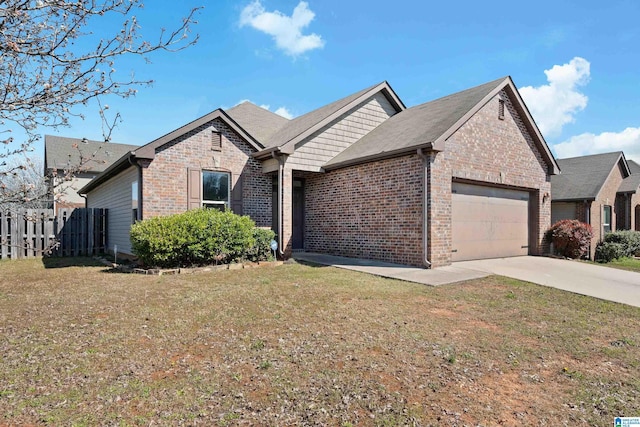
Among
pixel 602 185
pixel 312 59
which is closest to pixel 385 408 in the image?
pixel 312 59

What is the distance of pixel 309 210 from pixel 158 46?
434 inches

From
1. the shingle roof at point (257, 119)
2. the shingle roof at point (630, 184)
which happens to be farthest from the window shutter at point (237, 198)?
the shingle roof at point (630, 184)

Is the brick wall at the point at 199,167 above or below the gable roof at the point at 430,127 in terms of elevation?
below

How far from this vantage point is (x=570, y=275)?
9.95 m

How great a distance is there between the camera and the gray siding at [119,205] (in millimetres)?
12258

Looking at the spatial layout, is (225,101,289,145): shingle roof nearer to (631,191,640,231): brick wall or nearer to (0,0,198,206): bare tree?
(0,0,198,206): bare tree

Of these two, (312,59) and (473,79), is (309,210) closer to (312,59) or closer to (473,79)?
(312,59)

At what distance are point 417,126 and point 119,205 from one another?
36.1 ft

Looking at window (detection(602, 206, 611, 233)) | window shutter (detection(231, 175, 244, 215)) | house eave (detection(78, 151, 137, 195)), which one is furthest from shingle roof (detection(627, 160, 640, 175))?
house eave (detection(78, 151, 137, 195))

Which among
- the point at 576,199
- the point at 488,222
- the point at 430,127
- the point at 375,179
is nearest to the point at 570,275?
the point at 488,222

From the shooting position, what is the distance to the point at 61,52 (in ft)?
10.2

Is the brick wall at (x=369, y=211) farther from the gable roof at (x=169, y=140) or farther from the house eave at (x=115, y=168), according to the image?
the house eave at (x=115, y=168)

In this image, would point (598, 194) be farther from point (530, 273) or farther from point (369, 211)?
point (369, 211)

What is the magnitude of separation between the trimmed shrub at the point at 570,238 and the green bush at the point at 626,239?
14.4 ft
